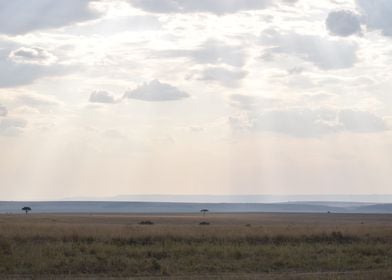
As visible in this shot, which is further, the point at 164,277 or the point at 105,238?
the point at 105,238

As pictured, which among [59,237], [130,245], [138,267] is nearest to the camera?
[138,267]

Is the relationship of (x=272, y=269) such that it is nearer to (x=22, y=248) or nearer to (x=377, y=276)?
(x=377, y=276)

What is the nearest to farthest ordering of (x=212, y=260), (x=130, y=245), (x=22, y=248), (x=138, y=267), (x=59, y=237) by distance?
(x=138, y=267) < (x=212, y=260) < (x=22, y=248) < (x=130, y=245) < (x=59, y=237)

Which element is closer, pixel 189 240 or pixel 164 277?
pixel 164 277

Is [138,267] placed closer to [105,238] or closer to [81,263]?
[81,263]

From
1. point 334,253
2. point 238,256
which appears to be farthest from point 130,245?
point 334,253

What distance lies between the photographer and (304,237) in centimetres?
4556

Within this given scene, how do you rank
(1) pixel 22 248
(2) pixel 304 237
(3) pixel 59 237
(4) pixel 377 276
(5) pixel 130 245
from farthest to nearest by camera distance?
(2) pixel 304 237, (3) pixel 59 237, (5) pixel 130 245, (1) pixel 22 248, (4) pixel 377 276

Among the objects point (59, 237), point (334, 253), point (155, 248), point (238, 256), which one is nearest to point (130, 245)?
point (155, 248)

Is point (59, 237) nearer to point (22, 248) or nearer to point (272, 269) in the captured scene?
point (22, 248)

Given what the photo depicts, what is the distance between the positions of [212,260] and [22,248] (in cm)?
985

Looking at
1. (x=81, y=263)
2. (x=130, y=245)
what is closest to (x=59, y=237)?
(x=130, y=245)

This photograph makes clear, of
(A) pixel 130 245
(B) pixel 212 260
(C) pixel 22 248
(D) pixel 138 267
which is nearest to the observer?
(D) pixel 138 267

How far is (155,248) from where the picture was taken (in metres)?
36.5
